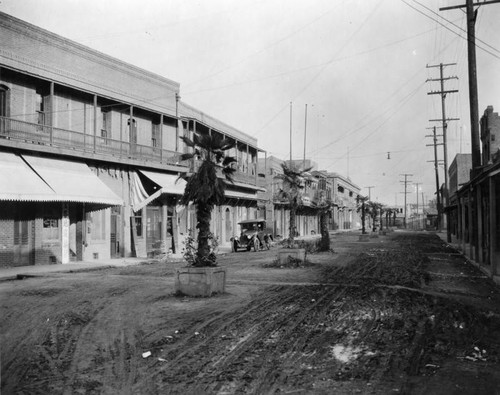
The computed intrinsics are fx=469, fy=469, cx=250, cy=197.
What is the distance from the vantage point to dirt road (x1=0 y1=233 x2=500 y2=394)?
5.25 metres

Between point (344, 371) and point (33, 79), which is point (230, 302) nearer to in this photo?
point (344, 371)

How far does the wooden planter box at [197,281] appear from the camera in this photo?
1112cm

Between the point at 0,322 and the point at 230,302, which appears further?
the point at 230,302

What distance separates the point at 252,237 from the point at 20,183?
51.0 ft

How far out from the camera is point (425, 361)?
6.00 m

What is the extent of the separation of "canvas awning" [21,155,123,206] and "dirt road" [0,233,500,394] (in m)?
6.10

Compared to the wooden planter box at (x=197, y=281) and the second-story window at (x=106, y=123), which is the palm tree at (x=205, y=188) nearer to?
the wooden planter box at (x=197, y=281)

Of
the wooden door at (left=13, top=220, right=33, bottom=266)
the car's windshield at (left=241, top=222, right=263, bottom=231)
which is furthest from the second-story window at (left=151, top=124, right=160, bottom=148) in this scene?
the wooden door at (left=13, top=220, right=33, bottom=266)

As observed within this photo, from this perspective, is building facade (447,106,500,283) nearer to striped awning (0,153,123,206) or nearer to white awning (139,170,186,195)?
white awning (139,170,186,195)

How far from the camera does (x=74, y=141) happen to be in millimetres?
21047

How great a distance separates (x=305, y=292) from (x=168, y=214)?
17858mm

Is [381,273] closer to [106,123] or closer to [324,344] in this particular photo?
[324,344]

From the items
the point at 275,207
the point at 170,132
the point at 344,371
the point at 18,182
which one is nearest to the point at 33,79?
the point at 18,182

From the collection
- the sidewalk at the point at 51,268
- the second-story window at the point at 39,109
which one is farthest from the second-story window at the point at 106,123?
the sidewalk at the point at 51,268
